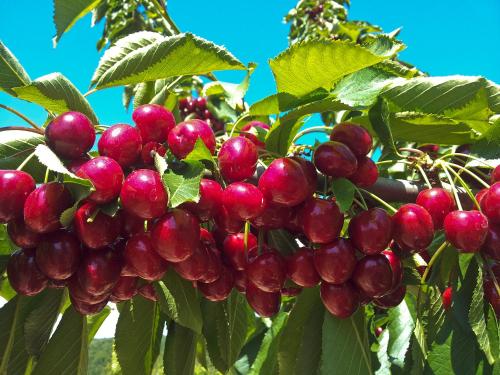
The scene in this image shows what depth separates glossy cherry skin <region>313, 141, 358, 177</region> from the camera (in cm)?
107

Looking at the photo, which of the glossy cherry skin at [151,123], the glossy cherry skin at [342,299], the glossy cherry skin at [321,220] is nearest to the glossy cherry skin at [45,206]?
the glossy cherry skin at [151,123]

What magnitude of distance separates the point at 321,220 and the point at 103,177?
1.43 ft

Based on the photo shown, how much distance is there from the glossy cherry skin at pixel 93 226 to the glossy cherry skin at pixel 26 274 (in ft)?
0.54

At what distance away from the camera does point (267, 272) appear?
3.51 feet

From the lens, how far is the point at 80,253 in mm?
1020

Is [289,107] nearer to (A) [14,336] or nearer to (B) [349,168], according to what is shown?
(B) [349,168]

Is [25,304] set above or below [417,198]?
below

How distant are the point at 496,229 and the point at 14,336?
1197 millimetres

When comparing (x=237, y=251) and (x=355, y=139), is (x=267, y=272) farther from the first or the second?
(x=355, y=139)

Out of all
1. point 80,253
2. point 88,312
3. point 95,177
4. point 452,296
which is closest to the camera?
point 95,177

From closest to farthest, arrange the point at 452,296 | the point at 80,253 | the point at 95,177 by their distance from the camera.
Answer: the point at 95,177
the point at 80,253
the point at 452,296

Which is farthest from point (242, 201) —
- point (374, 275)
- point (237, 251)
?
point (374, 275)

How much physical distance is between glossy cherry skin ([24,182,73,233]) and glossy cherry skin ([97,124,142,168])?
12cm

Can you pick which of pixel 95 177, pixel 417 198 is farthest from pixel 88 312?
pixel 417 198
